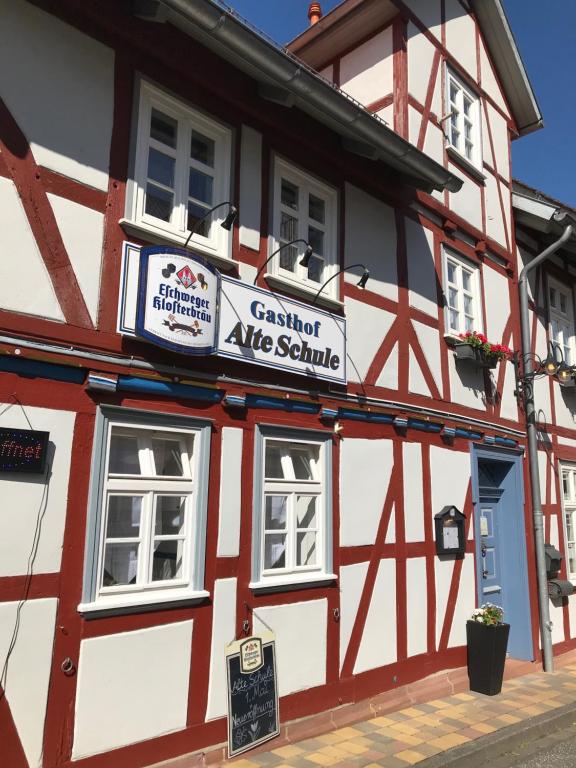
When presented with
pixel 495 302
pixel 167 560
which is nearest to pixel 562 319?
pixel 495 302

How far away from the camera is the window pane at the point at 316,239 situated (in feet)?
22.1

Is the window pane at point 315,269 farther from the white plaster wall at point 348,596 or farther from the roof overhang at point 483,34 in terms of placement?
the roof overhang at point 483,34

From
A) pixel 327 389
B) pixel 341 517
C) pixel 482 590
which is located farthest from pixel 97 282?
pixel 482 590

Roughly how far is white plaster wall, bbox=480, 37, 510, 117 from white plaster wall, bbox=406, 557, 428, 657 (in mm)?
7647

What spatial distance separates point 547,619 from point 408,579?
2.93 meters

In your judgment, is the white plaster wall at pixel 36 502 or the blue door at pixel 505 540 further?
the blue door at pixel 505 540

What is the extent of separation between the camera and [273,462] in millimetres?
5957

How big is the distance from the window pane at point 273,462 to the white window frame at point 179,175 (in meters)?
1.74

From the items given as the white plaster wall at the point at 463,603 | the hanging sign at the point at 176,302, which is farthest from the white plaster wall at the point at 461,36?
the white plaster wall at the point at 463,603

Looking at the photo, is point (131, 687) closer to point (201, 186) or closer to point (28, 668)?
point (28, 668)

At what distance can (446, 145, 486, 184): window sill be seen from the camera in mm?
8992

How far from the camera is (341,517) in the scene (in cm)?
630

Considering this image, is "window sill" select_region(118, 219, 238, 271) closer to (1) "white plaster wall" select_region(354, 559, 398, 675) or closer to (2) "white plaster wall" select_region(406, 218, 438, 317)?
(2) "white plaster wall" select_region(406, 218, 438, 317)

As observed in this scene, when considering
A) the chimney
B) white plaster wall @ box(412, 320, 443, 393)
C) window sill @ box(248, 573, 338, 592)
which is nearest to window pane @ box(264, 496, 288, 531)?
window sill @ box(248, 573, 338, 592)
